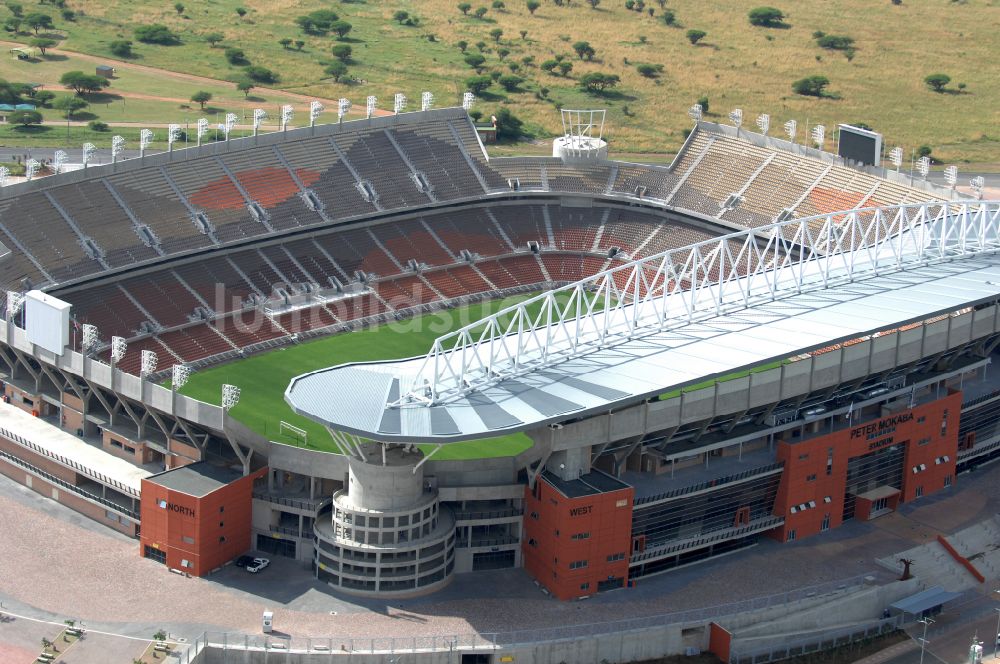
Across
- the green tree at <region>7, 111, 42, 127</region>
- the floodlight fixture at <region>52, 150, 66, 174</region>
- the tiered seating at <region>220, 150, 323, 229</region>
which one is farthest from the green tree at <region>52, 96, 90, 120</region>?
the floodlight fixture at <region>52, 150, 66, 174</region>

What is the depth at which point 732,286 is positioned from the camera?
358 feet

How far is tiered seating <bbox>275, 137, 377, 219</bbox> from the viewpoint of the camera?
139 metres

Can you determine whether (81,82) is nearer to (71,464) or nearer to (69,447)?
(69,447)

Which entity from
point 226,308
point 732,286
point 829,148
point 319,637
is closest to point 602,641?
point 319,637

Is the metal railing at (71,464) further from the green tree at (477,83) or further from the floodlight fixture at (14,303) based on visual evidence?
the green tree at (477,83)

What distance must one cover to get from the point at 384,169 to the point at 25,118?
51.4 metres

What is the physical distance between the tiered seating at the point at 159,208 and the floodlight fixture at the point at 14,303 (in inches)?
683

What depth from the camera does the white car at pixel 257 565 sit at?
91875mm

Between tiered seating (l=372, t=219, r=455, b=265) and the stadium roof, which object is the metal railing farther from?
tiered seating (l=372, t=219, r=455, b=265)

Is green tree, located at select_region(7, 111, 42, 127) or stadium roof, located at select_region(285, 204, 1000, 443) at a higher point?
stadium roof, located at select_region(285, 204, 1000, 443)

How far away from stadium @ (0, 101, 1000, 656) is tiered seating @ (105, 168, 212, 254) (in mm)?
233

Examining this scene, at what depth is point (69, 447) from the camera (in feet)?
339

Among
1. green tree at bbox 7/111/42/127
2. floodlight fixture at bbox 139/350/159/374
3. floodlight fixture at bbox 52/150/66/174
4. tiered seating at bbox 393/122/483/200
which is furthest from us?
green tree at bbox 7/111/42/127

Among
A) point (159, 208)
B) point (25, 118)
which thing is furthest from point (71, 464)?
point (25, 118)
